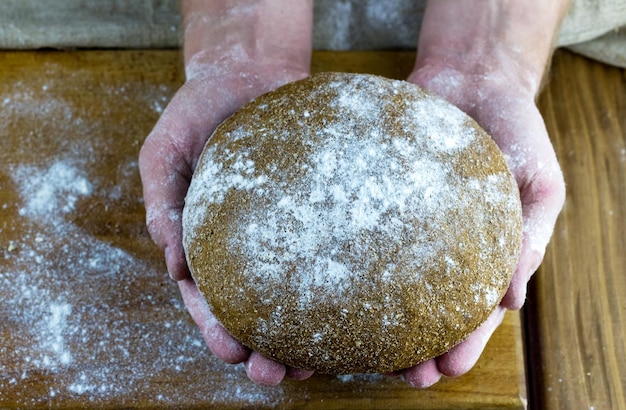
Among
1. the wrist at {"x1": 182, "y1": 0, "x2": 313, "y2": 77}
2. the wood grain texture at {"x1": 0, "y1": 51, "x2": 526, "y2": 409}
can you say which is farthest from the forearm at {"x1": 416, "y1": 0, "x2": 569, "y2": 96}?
the wrist at {"x1": 182, "y1": 0, "x2": 313, "y2": 77}

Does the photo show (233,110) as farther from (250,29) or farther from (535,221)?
(535,221)

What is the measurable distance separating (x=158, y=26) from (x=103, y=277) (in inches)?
29.5

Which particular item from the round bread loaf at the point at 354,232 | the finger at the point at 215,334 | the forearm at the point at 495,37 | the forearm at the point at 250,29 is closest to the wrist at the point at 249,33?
the forearm at the point at 250,29

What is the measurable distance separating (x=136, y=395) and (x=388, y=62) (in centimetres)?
108

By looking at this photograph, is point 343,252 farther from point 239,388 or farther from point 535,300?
point 535,300

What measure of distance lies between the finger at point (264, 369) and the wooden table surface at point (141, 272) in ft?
0.53

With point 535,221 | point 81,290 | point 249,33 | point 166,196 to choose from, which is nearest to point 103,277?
point 81,290

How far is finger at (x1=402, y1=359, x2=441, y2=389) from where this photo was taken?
1.27 m

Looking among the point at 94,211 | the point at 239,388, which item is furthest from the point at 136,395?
the point at 94,211

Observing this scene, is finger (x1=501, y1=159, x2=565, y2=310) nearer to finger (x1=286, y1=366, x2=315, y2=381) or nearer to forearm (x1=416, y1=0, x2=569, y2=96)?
forearm (x1=416, y1=0, x2=569, y2=96)

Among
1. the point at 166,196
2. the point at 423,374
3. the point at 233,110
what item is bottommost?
the point at 423,374

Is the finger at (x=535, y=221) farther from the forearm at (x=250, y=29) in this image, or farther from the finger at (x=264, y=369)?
the forearm at (x=250, y=29)

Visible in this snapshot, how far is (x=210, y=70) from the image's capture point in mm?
1512

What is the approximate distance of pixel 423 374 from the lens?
1.28 meters
